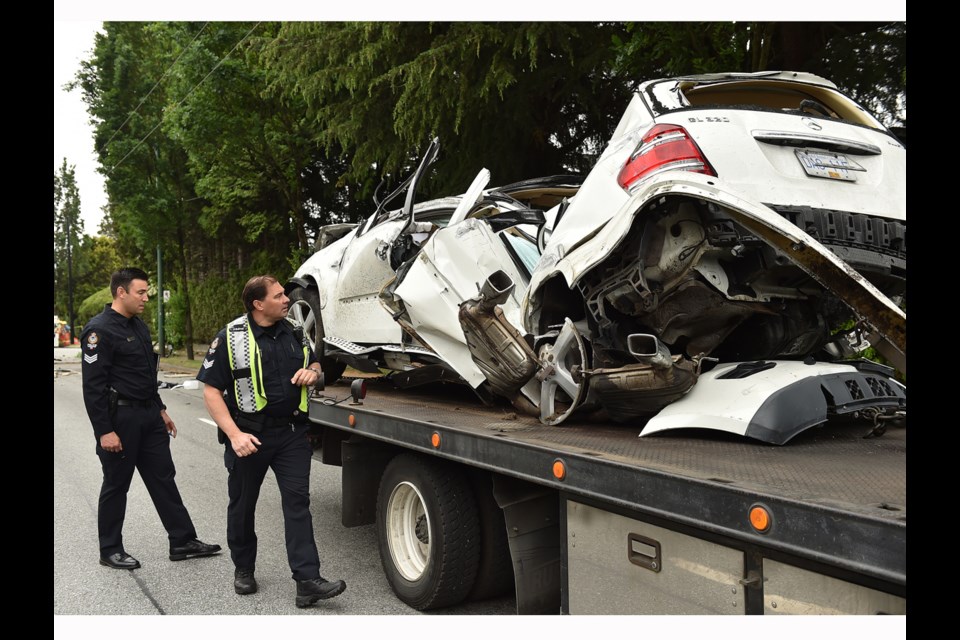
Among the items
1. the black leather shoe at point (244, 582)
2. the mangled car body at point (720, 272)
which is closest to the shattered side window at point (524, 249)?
the mangled car body at point (720, 272)

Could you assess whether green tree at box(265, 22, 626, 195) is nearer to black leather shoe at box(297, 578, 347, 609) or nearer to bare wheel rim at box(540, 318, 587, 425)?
bare wheel rim at box(540, 318, 587, 425)

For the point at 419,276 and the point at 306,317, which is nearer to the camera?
the point at 419,276

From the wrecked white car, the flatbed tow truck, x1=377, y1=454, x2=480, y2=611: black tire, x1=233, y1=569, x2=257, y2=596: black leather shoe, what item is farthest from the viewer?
the wrecked white car

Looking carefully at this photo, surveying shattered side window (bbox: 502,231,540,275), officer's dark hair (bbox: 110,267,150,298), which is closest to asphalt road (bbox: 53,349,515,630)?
officer's dark hair (bbox: 110,267,150,298)

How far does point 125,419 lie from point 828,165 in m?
4.44

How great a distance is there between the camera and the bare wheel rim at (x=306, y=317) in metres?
6.99

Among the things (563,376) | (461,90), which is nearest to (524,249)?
(563,376)

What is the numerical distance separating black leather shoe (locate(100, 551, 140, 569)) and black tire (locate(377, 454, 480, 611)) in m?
1.77

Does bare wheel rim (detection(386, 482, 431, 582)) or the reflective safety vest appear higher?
the reflective safety vest

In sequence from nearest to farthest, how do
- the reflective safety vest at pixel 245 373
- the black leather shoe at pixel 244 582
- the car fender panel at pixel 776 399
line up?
the car fender panel at pixel 776 399 < the reflective safety vest at pixel 245 373 < the black leather shoe at pixel 244 582

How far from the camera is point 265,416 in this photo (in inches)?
170

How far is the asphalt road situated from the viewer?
4.24 m

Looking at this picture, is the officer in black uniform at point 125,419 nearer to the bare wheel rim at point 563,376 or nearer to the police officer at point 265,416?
the police officer at point 265,416

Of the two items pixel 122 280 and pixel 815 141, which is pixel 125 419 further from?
pixel 815 141
